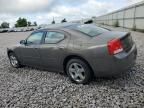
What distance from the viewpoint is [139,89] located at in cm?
426

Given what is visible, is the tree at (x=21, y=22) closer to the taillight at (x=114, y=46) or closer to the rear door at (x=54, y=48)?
the rear door at (x=54, y=48)

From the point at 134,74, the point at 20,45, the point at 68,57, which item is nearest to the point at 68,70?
the point at 68,57

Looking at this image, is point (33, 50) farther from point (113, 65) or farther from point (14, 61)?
point (113, 65)

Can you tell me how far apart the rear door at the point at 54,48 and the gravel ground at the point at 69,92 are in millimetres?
440

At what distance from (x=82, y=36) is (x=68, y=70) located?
94cm

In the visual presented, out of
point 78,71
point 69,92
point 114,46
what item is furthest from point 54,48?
point 114,46

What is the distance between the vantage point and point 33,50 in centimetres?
597

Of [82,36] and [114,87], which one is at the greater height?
[82,36]

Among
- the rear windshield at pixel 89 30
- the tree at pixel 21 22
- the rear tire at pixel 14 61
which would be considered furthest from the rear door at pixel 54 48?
Result: the tree at pixel 21 22

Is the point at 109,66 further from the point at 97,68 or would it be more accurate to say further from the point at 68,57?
the point at 68,57

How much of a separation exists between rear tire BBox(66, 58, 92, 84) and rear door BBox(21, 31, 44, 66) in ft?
4.14

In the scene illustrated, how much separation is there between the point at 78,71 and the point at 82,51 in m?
0.57

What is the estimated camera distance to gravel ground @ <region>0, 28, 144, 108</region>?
389 cm

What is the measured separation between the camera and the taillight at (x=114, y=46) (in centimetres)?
417
